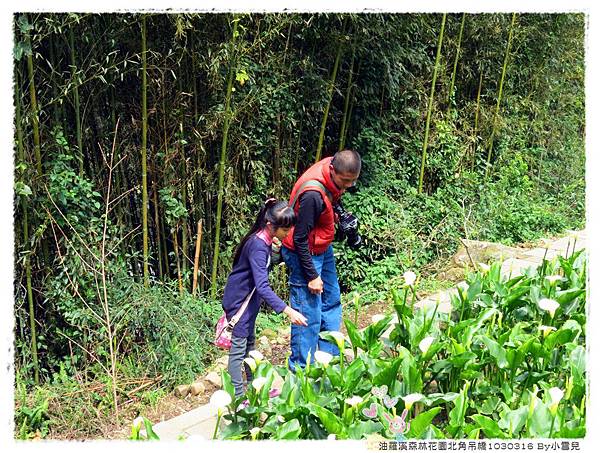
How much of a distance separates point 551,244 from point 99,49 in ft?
15.7

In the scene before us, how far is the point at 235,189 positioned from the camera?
14.5ft

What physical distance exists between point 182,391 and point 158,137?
5.34 ft

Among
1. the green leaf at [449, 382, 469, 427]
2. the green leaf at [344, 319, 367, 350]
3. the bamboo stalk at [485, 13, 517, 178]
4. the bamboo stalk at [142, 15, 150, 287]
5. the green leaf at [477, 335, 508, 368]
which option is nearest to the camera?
the green leaf at [449, 382, 469, 427]

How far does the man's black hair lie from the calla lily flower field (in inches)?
26.4

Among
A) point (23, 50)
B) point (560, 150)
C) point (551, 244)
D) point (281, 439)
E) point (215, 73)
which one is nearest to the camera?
point (281, 439)

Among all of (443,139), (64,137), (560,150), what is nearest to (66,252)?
(64,137)

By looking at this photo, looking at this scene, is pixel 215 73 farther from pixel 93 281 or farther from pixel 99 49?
pixel 93 281

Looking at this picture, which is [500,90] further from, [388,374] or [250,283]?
[388,374]

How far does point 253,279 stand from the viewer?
9.65ft

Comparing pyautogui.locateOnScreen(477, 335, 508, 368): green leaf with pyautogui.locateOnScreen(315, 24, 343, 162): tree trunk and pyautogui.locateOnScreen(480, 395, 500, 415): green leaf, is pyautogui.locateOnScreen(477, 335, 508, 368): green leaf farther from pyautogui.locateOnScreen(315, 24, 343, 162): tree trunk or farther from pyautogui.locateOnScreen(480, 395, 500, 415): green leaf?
pyautogui.locateOnScreen(315, 24, 343, 162): tree trunk

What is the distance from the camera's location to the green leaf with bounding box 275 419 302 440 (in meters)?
2.09

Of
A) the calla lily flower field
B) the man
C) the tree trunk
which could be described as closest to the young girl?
the man

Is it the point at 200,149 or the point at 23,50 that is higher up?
the point at 23,50

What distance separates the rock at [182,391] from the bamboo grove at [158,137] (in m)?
0.37
